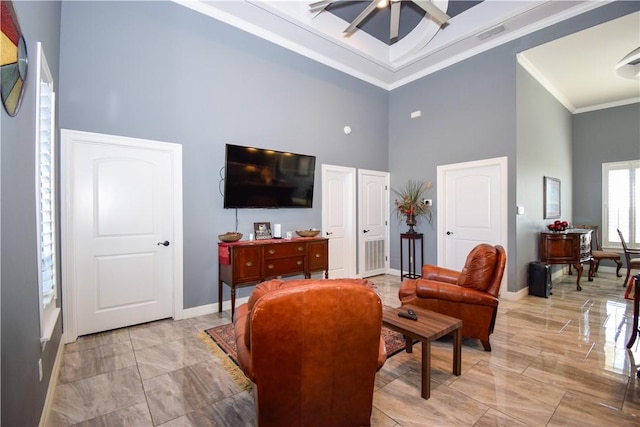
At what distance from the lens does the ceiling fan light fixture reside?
3480 millimetres

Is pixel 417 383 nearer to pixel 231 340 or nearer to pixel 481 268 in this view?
pixel 481 268

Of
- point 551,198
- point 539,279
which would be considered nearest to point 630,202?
point 551,198

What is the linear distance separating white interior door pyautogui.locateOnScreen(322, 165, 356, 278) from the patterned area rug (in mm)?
2160

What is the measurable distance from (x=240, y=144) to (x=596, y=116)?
7.81 metres

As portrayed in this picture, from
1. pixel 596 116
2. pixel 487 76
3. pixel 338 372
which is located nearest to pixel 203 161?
pixel 338 372

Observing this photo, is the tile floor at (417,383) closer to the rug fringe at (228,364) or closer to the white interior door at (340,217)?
the rug fringe at (228,364)

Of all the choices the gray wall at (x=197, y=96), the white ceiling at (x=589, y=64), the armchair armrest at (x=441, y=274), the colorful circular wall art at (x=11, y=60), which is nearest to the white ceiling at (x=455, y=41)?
the white ceiling at (x=589, y=64)

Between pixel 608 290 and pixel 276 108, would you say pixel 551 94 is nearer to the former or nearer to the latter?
pixel 608 290

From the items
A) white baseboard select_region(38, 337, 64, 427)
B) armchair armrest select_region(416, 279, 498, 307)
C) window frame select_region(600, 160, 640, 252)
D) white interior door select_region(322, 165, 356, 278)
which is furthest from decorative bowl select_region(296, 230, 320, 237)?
window frame select_region(600, 160, 640, 252)

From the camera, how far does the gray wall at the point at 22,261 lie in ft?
4.02

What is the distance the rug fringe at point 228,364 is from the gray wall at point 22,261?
3.84 ft

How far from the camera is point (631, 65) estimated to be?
3.58 metres

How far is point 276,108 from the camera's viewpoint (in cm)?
437

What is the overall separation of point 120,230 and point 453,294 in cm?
360
